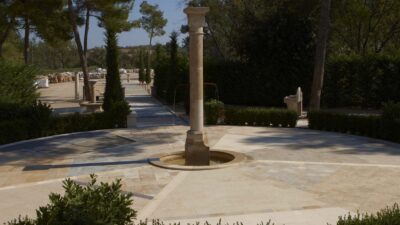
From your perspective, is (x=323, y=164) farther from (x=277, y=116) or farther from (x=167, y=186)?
(x=277, y=116)

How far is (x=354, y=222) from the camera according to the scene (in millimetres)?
4836

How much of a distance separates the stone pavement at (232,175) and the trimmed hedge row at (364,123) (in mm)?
499

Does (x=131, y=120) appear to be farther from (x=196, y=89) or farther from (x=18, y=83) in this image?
(x=196, y=89)

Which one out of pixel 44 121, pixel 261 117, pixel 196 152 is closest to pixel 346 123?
pixel 261 117

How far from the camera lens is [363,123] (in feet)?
49.1

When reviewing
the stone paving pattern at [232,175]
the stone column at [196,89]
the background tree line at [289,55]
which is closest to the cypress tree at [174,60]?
the background tree line at [289,55]

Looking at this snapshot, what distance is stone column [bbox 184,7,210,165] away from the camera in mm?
10671

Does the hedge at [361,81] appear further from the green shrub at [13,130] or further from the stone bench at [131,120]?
the green shrub at [13,130]

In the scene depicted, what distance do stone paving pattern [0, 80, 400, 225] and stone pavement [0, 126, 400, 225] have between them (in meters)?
0.02

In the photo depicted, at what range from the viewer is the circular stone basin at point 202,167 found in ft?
34.1

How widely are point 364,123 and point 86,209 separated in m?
12.4

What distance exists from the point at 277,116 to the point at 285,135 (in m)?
2.10

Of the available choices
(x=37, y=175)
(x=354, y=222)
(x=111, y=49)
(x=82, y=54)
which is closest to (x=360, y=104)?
(x=111, y=49)

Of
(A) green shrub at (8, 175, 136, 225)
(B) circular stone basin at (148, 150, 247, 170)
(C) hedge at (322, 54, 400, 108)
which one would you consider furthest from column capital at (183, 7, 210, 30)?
(C) hedge at (322, 54, 400, 108)
